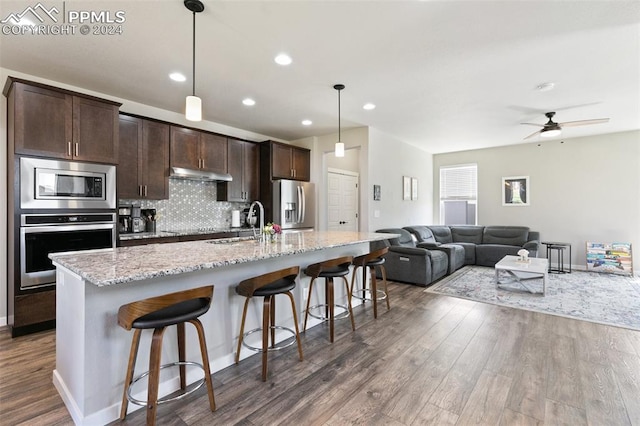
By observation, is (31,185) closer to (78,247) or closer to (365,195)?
(78,247)

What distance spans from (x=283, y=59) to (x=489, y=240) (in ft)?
Result: 19.9

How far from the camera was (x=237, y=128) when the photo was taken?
18.2 ft

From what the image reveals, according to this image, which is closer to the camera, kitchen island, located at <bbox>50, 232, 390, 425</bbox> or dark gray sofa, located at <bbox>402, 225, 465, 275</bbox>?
kitchen island, located at <bbox>50, 232, 390, 425</bbox>

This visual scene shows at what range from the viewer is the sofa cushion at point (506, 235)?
6496mm

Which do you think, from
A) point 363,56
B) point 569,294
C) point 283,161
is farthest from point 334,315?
point 569,294

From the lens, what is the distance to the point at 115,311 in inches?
70.4

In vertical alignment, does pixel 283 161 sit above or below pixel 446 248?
above

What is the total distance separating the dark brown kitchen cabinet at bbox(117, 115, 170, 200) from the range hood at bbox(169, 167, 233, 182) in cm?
13

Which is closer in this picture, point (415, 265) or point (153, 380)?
point (153, 380)

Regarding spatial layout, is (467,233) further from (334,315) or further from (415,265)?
(334,315)

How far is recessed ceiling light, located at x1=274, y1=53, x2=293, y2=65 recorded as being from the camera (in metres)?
2.89

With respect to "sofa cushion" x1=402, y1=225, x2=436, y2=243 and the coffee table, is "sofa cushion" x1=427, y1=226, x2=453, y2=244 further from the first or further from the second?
the coffee table

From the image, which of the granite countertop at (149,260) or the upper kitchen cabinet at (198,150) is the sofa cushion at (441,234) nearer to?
the upper kitchen cabinet at (198,150)

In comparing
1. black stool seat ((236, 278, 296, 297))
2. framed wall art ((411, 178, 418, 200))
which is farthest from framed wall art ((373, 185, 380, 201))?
black stool seat ((236, 278, 296, 297))
